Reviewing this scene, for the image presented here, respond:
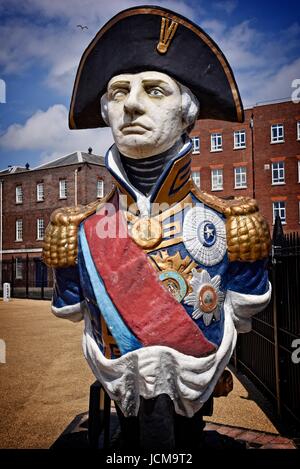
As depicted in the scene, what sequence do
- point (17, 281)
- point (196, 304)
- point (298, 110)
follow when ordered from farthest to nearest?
point (17, 281) < point (298, 110) < point (196, 304)

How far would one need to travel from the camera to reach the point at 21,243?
24.9 meters

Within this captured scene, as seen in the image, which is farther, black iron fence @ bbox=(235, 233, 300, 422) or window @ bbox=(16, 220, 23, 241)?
window @ bbox=(16, 220, 23, 241)

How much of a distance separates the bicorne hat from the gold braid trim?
667 millimetres

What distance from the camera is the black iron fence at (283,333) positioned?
389 cm

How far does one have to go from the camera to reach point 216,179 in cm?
2217

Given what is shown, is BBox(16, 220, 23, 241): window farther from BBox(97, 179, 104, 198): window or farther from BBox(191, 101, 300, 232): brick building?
BBox(191, 101, 300, 232): brick building

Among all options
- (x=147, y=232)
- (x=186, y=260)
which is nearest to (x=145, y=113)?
(x=147, y=232)

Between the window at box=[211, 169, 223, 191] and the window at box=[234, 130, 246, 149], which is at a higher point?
the window at box=[234, 130, 246, 149]

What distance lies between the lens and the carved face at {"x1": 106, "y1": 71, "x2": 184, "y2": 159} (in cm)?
204

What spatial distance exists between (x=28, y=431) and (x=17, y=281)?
72.4 feet

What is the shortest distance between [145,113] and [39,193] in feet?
75.8

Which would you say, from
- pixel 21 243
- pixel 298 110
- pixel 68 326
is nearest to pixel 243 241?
pixel 68 326

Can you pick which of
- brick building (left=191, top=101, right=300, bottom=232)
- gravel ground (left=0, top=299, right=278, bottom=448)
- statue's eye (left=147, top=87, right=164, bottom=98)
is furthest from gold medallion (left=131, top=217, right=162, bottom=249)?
brick building (left=191, top=101, right=300, bottom=232)
